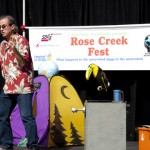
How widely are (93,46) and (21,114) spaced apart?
2028 mm

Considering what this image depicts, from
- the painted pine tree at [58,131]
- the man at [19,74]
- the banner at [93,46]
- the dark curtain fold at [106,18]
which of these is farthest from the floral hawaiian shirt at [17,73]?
the dark curtain fold at [106,18]

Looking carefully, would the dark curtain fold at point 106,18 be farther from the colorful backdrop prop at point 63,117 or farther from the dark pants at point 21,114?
the dark pants at point 21,114

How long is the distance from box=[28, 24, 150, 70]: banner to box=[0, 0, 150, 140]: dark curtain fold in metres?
0.36

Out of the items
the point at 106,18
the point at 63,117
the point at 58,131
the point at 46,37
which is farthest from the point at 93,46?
the point at 58,131

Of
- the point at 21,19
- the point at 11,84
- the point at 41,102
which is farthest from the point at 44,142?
the point at 21,19

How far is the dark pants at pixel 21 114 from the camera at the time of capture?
13.0 feet

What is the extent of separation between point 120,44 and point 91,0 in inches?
33.5

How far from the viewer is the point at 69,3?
619 centimetres

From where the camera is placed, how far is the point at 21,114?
13.0 ft

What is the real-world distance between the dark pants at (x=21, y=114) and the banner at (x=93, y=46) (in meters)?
1.79

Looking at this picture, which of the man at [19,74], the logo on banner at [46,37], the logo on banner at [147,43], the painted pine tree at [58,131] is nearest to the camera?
the man at [19,74]

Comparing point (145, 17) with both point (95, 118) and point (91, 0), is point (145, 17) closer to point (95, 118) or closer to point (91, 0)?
point (91, 0)

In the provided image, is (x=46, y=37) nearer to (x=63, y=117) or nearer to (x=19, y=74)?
(x=63, y=117)

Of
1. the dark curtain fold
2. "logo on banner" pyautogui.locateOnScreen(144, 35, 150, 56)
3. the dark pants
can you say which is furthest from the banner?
the dark pants
